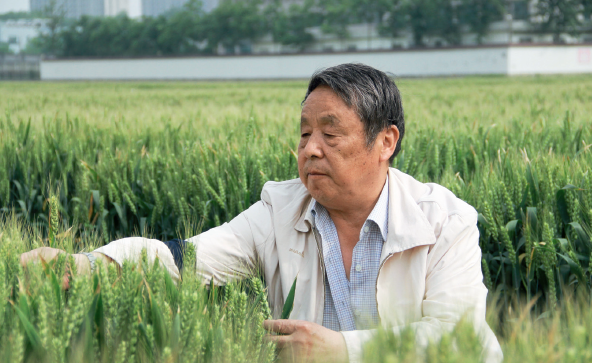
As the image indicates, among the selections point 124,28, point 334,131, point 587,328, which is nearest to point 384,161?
point 334,131

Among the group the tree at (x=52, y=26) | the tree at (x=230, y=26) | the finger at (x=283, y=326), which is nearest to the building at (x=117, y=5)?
the tree at (x=52, y=26)

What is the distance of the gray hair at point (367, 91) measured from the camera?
159 centimetres

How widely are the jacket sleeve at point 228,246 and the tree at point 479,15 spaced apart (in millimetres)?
40751

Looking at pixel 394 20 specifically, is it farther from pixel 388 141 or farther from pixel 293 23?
pixel 388 141

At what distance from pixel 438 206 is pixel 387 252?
20cm

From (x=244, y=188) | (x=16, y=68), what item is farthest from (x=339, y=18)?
(x=244, y=188)

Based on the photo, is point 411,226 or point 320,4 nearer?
point 411,226

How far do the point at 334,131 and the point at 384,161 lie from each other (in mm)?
212

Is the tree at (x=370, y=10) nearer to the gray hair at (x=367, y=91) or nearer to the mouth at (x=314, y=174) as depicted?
the gray hair at (x=367, y=91)

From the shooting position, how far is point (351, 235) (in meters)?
1.73

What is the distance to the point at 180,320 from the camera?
38.6 inches

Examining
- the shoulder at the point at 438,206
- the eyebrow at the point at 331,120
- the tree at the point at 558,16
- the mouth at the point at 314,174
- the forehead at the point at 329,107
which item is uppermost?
the tree at the point at 558,16

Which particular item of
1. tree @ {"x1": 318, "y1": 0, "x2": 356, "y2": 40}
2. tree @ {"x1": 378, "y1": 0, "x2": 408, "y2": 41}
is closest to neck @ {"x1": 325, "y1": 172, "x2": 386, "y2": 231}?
tree @ {"x1": 378, "y1": 0, "x2": 408, "y2": 41}

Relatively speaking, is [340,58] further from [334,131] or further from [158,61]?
[334,131]
